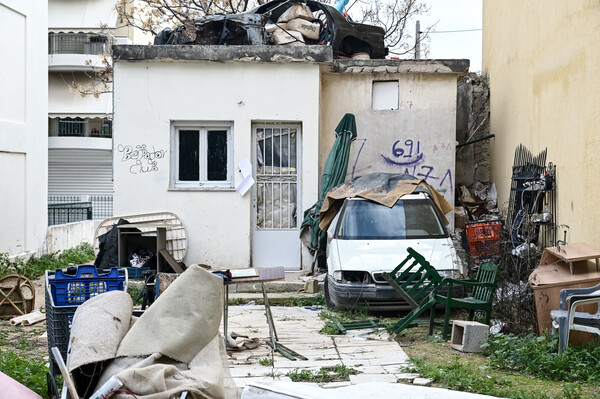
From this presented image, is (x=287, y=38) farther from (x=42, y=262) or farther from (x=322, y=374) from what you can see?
(x=322, y=374)

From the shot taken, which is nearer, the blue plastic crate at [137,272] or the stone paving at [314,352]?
the stone paving at [314,352]

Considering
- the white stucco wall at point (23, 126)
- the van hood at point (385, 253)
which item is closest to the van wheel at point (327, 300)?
the van hood at point (385, 253)

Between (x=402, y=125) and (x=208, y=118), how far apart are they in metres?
3.93

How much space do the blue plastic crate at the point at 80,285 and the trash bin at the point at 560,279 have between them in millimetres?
4501

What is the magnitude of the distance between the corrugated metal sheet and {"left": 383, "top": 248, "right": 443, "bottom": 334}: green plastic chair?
22.8 m

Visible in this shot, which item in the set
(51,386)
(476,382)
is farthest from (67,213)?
(476,382)

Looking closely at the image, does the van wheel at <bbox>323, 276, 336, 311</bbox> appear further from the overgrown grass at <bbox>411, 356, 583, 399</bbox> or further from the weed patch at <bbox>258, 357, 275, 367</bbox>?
the overgrown grass at <bbox>411, 356, 583, 399</bbox>

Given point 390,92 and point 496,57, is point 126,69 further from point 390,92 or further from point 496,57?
point 496,57

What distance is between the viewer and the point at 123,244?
13336 mm

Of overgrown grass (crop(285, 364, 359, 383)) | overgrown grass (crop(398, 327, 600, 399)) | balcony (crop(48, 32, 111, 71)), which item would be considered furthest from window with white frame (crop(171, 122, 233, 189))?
balcony (crop(48, 32, 111, 71))

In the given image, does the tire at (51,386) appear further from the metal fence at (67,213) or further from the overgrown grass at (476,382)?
the metal fence at (67,213)

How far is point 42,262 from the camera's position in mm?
17922

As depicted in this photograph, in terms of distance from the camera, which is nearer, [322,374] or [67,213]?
[322,374]

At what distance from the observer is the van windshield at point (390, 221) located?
36.8 ft
